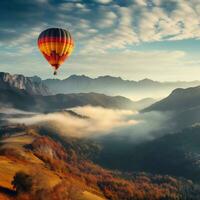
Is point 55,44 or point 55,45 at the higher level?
point 55,44

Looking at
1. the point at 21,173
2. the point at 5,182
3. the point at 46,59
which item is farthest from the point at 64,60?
the point at 5,182

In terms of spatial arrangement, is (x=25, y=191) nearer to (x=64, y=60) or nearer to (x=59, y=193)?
(x=59, y=193)

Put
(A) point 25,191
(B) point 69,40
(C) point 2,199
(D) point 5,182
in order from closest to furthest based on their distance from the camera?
(C) point 2,199 < (A) point 25,191 < (B) point 69,40 < (D) point 5,182

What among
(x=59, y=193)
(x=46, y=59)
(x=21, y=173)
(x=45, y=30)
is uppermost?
(x=45, y=30)

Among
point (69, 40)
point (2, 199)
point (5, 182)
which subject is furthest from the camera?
point (5, 182)
